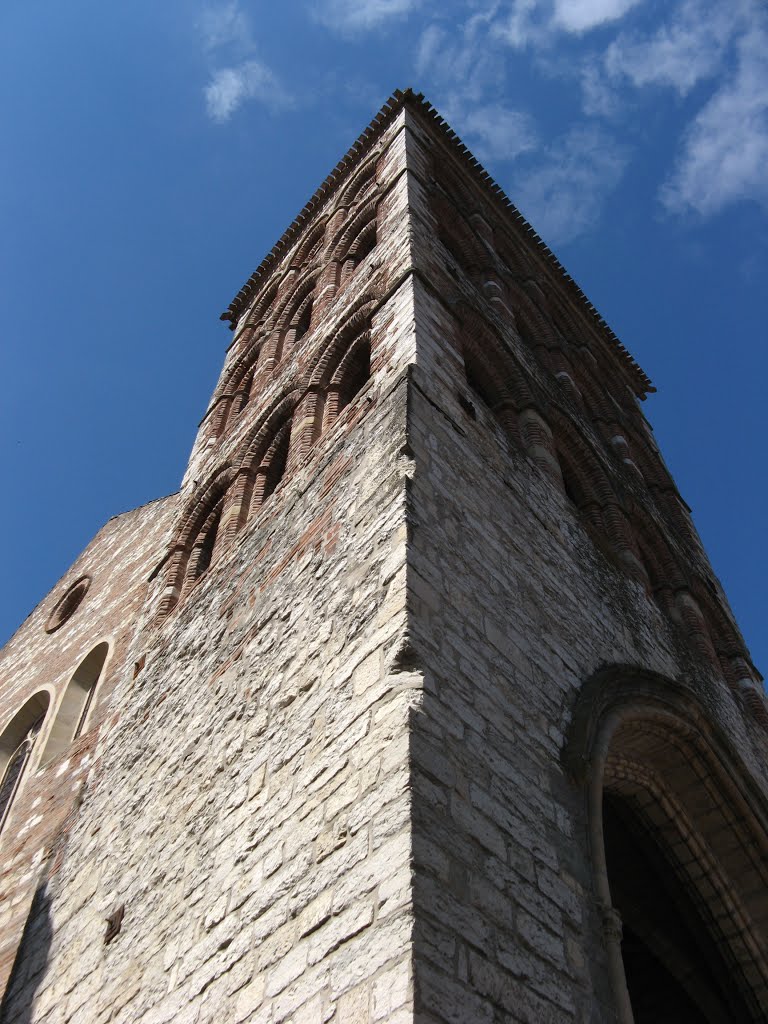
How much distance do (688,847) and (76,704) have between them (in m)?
5.68

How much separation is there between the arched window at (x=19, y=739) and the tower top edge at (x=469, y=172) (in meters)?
6.65

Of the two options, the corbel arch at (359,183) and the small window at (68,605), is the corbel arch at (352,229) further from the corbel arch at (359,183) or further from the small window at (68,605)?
the small window at (68,605)

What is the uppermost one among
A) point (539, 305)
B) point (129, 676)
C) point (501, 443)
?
point (539, 305)

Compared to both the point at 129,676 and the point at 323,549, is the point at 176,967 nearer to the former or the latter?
the point at 323,549

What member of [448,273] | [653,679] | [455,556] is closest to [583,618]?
[653,679]

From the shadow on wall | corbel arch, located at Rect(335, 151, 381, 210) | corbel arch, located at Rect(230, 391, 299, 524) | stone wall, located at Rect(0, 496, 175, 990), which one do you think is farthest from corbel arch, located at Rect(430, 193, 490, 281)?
the shadow on wall

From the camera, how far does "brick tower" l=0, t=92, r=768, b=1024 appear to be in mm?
3588

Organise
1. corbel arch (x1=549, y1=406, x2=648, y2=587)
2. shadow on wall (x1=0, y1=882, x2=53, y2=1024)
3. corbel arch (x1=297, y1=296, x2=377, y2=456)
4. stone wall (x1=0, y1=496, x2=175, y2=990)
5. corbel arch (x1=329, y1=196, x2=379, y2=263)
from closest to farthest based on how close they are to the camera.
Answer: shadow on wall (x1=0, y1=882, x2=53, y2=1024) → stone wall (x1=0, y1=496, x2=175, y2=990) → corbel arch (x1=297, y1=296, x2=377, y2=456) → corbel arch (x1=549, y1=406, x2=648, y2=587) → corbel arch (x1=329, y1=196, x2=379, y2=263)

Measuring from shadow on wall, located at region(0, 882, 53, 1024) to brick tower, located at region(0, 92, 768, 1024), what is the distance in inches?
1.0

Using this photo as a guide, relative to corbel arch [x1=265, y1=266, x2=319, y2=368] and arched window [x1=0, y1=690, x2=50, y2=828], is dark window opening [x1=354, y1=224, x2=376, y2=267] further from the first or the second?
arched window [x1=0, y1=690, x2=50, y2=828]

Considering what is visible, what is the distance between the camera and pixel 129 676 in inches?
304

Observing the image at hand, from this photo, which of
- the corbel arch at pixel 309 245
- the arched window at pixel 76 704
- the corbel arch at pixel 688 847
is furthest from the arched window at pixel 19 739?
the corbel arch at pixel 309 245

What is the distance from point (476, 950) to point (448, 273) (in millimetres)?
6656

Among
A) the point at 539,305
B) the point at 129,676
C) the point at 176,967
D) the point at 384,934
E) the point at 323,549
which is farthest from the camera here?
the point at 539,305
